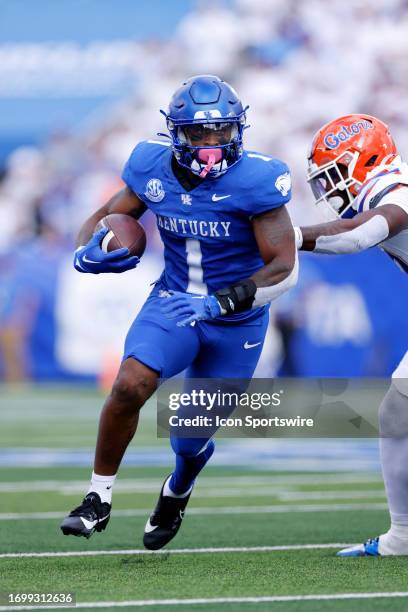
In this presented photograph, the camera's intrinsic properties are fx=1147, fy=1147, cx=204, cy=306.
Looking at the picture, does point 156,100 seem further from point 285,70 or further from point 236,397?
point 236,397

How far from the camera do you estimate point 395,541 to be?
4.21m

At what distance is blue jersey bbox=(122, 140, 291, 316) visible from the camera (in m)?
4.07

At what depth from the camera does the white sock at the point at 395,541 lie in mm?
4203

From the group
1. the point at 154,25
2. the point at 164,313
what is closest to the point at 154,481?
the point at 164,313

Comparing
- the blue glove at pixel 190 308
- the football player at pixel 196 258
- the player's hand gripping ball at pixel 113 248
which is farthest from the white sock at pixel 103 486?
the player's hand gripping ball at pixel 113 248

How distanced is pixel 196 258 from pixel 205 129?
0.48 metres

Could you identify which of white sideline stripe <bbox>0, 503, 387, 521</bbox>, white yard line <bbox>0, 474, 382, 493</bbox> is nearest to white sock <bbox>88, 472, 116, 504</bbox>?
white sideline stripe <bbox>0, 503, 387, 521</bbox>

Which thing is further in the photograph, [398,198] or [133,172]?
[133,172]

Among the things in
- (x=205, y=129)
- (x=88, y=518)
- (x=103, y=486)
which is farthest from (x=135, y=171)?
(x=88, y=518)

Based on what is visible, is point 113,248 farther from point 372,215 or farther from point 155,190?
point 372,215

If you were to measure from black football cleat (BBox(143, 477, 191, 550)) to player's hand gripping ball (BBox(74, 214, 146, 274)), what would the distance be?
1007 mm

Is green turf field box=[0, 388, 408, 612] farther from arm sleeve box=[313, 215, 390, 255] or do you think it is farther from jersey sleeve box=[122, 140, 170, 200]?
jersey sleeve box=[122, 140, 170, 200]

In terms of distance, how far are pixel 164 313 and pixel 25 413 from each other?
7.05 meters

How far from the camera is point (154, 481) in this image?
692 centimetres
